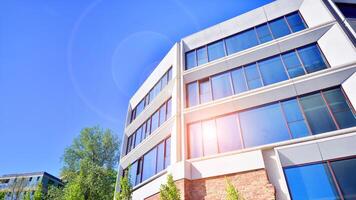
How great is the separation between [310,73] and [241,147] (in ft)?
18.6

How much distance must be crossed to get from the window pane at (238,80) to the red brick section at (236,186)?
5330mm

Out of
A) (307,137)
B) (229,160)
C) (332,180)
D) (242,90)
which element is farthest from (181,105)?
(332,180)

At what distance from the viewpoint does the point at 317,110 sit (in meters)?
10.8

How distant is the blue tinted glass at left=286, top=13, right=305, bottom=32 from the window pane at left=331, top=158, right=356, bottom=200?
8.96m

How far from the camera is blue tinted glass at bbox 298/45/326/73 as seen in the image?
1210cm

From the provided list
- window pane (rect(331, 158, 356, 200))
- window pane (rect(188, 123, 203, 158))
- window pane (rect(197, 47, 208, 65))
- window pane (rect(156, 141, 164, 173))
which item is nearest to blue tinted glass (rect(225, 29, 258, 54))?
window pane (rect(197, 47, 208, 65))

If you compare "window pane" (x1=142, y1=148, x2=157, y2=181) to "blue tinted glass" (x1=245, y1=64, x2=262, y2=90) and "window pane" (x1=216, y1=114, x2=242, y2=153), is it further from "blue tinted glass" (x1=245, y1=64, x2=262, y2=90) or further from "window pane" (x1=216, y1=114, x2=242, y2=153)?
"blue tinted glass" (x1=245, y1=64, x2=262, y2=90)

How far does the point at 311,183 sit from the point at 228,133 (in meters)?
4.58

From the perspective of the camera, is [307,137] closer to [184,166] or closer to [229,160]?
[229,160]

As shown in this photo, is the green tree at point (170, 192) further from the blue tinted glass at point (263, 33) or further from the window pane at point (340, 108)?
the blue tinted glass at point (263, 33)

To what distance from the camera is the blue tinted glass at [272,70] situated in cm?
1278

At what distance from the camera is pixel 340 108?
1047 centimetres

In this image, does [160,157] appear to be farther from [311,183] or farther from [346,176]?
[346,176]

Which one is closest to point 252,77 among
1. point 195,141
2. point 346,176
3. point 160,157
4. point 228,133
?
point 228,133
